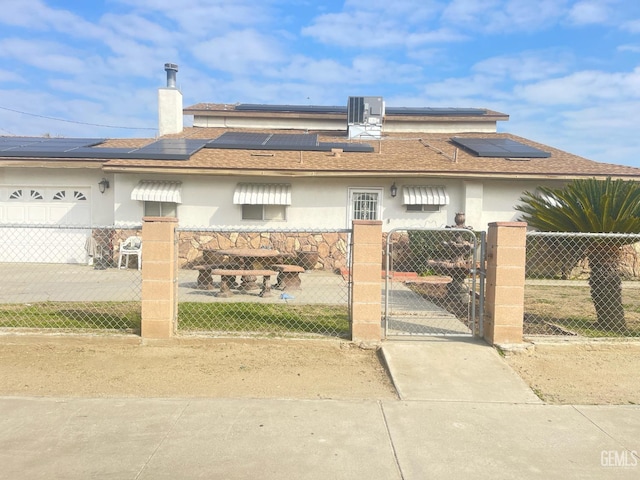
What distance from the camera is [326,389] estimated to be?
15.9ft

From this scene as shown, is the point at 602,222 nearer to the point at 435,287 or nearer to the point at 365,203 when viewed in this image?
the point at 435,287

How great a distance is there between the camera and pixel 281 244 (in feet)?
46.6

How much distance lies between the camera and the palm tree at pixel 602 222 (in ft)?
22.2

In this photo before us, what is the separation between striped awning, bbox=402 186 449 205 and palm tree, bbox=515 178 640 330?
639 centimetres

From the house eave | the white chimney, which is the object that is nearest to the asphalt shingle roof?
the house eave

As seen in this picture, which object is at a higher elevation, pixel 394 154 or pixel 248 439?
pixel 394 154

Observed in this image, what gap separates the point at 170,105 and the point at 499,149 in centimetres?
1152

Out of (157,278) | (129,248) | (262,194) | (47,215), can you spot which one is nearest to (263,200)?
(262,194)

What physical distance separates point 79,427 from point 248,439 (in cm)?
136

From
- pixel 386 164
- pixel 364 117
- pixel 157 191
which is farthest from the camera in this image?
pixel 364 117

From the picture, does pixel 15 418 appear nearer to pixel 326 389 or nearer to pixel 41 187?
pixel 326 389

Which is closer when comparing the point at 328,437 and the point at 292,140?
the point at 328,437

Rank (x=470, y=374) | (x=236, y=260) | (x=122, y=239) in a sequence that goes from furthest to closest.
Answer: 1. (x=122, y=239)
2. (x=236, y=260)
3. (x=470, y=374)

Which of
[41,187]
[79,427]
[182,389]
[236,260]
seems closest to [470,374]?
[182,389]
